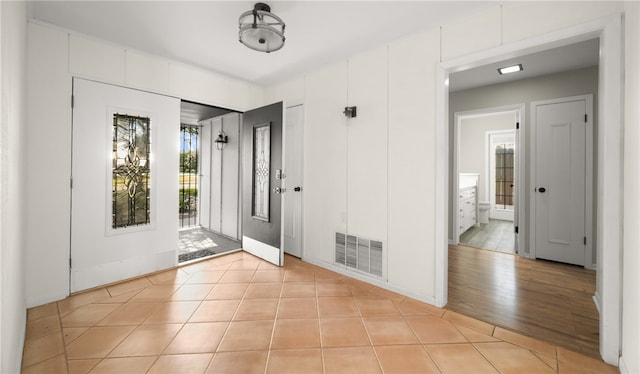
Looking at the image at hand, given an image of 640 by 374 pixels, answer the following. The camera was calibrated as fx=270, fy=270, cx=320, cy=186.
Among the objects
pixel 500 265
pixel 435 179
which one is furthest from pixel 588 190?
pixel 435 179

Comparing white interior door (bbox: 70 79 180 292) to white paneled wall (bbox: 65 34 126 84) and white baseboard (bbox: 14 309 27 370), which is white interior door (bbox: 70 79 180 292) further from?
white baseboard (bbox: 14 309 27 370)

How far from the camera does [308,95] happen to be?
12.4 feet

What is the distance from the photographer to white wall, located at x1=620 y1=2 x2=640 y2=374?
1.50 meters

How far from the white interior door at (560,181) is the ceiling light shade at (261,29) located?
4009 mm

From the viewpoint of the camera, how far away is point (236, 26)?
2621 millimetres

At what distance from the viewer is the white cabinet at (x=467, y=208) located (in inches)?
203

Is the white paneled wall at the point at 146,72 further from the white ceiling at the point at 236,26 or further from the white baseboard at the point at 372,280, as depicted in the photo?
the white baseboard at the point at 372,280

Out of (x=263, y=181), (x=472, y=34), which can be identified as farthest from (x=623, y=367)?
(x=263, y=181)

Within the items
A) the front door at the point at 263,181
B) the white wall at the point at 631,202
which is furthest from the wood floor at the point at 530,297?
the front door at the point at 263,181

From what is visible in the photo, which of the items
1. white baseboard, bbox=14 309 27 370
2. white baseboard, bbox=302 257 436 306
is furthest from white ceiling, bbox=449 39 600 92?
white baseboard, bbox=14 309 27 370

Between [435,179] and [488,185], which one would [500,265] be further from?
[488,185]

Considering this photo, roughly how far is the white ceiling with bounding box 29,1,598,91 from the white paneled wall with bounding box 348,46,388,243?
0.25 metres

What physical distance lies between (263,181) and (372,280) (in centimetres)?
199

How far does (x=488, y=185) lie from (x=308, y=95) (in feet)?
20.2
